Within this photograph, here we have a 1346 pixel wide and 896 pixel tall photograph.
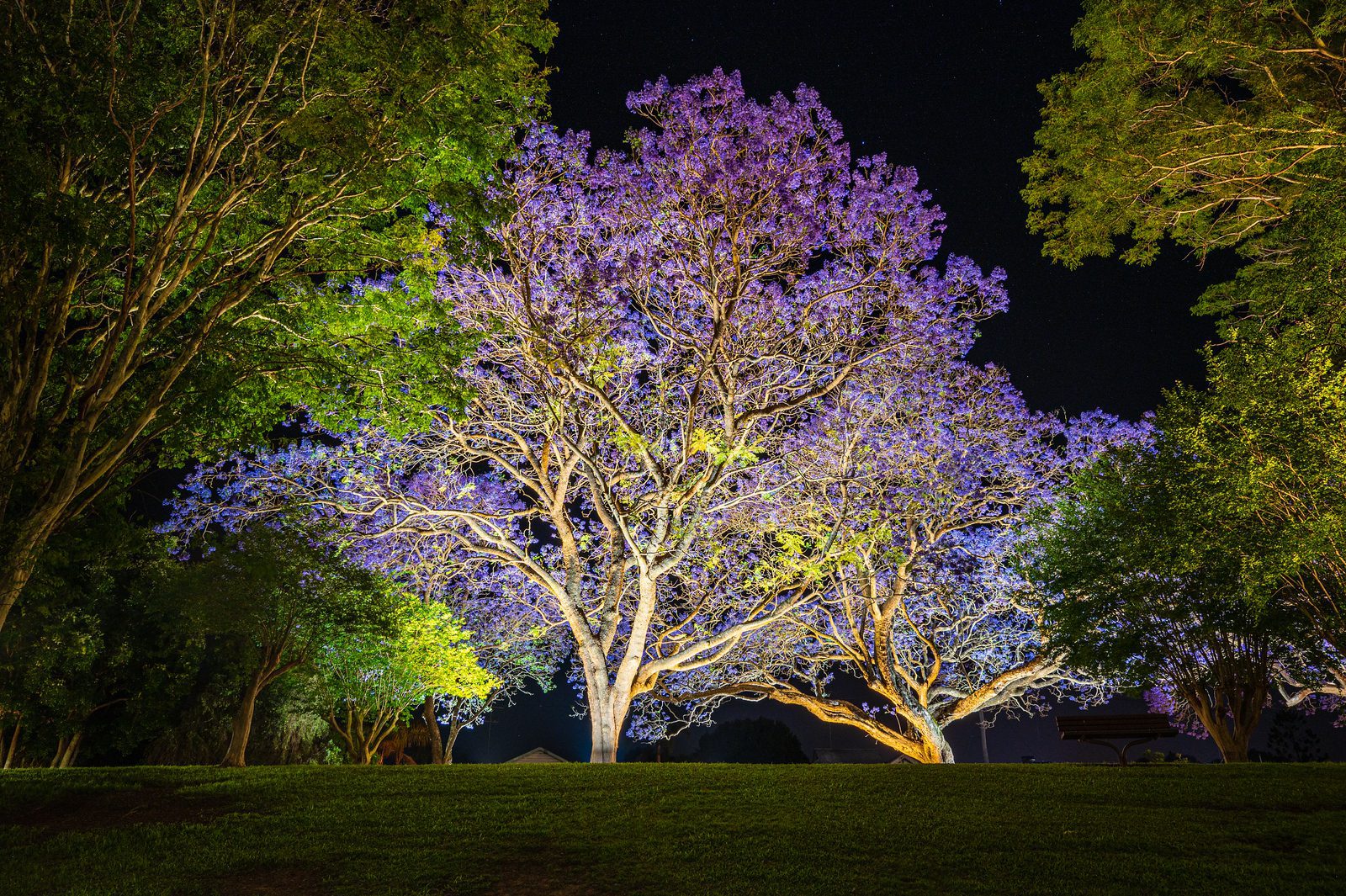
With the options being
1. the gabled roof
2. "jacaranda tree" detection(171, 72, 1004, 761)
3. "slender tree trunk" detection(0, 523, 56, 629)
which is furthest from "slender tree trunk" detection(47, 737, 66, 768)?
the gabled roof

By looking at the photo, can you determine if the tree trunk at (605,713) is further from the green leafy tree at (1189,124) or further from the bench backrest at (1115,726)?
the green leafy tree at (1189,124)

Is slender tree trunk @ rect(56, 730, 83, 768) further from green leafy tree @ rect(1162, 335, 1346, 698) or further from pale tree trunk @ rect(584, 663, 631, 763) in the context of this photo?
green leafy tree @ rect(1162, 335, 1346, 698)

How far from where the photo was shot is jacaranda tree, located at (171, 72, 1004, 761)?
527 inches

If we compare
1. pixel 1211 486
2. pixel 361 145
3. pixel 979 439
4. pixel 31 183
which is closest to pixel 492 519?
pixel 361 145

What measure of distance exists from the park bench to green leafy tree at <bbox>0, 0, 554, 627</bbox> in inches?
548

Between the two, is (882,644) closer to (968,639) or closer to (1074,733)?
(968,639)

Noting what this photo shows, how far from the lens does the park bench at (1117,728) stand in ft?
51.5

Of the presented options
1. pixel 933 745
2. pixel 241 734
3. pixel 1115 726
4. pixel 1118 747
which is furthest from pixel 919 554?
pixel 241 734

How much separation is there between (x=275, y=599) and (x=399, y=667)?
309 centimetres

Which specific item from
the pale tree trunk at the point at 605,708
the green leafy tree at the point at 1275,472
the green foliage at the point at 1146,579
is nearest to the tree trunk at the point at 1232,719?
the green foliage at the point at 1146,579

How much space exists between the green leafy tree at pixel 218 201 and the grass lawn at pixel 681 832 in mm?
2791

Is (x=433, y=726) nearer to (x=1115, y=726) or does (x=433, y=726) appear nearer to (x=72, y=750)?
(x=72, y=750)

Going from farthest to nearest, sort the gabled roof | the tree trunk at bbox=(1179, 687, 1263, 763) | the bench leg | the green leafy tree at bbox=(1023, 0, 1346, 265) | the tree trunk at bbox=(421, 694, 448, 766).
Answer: the gabled roof, the tree trunk at bbox=(421, 694, 448, 766), the bench leg, the tree trunk at bbox=(1179, 687, 1263, 763), the green leafy tree at bbox=(1023, 0, 1346, 265)

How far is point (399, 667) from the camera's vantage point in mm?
15359
